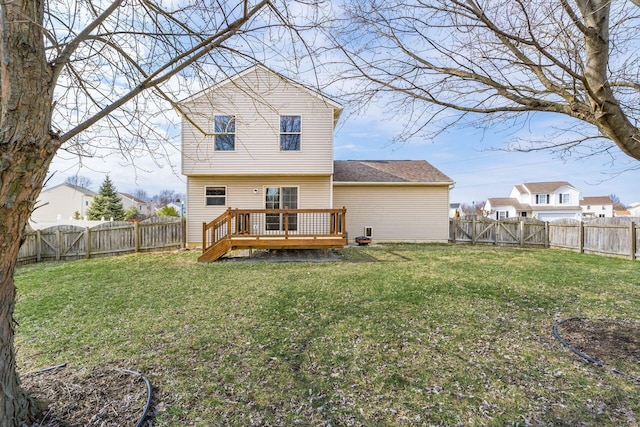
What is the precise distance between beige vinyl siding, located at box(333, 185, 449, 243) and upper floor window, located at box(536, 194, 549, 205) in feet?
92.5

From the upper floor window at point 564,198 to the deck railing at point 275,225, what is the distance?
113ft

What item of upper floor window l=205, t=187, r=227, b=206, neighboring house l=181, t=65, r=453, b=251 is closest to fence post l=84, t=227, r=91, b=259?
neighboring house l=181, t=65, r=453, b=251

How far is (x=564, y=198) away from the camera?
32312mm

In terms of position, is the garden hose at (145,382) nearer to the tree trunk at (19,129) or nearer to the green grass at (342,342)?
the green grass at (342,342)

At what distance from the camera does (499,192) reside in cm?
4200

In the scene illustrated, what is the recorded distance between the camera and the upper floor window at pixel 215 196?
1142 centimetres

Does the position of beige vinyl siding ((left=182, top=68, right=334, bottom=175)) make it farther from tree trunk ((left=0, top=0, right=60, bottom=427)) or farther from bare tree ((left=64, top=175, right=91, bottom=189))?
tree trunk ((left=0, top=0, right=60, bottom=427))

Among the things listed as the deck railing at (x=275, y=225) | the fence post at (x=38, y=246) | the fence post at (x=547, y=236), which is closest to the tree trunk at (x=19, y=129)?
the deck railing at (x=275, y=225)

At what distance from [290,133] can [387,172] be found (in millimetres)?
5378

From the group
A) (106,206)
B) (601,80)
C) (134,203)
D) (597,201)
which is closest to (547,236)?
(601,80)

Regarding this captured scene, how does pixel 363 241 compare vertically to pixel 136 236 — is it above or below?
below

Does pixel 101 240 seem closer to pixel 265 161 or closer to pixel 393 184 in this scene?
pixel 265 161

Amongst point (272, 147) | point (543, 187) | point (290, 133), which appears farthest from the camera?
point (543, 187)

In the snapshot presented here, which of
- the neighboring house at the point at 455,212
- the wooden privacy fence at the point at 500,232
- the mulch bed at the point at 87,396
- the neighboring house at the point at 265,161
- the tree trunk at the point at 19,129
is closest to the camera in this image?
the tree trunk at the point at 19,129
